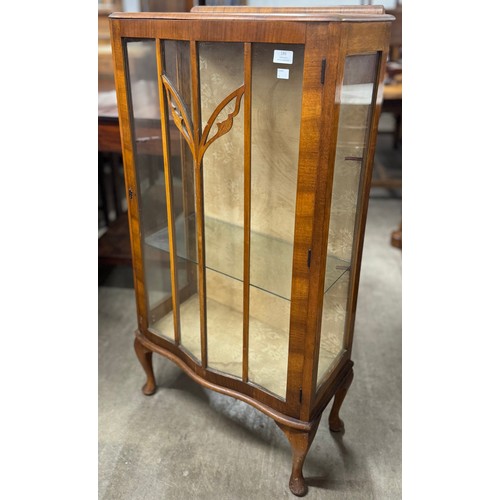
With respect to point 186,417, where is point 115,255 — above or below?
above

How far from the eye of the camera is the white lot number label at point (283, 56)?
0.95 meters

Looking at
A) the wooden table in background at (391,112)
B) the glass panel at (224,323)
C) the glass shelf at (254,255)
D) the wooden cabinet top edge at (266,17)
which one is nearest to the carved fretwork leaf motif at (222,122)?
the wooden cabinet top edge at (266,17)

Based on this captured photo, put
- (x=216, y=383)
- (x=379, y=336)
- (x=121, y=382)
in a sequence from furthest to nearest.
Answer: (x=379, y=336), (x=121, y=382), (x=216, y=383)

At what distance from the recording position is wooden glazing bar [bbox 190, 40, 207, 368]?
1.05 meters

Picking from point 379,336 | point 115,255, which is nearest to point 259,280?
point 379,336

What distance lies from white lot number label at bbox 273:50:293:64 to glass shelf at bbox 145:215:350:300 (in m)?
0.42

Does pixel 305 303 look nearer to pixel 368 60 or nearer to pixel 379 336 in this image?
pixel 368 60

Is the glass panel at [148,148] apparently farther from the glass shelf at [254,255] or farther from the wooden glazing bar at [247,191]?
the wooden glazing bar at [247,191]

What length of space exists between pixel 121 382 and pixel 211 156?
0.93 metres

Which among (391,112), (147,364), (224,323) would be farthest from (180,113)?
(391,112)

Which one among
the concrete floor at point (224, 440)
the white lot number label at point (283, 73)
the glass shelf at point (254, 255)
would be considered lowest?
the concrete floor at point (224, 440)

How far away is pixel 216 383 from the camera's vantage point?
1.35 metres

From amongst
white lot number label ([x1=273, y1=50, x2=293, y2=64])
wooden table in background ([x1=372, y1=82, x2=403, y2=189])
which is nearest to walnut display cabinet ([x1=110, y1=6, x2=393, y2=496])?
white lot number label ([x1=273, y1=50, x2=293, y2=64])

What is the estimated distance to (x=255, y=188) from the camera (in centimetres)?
118
